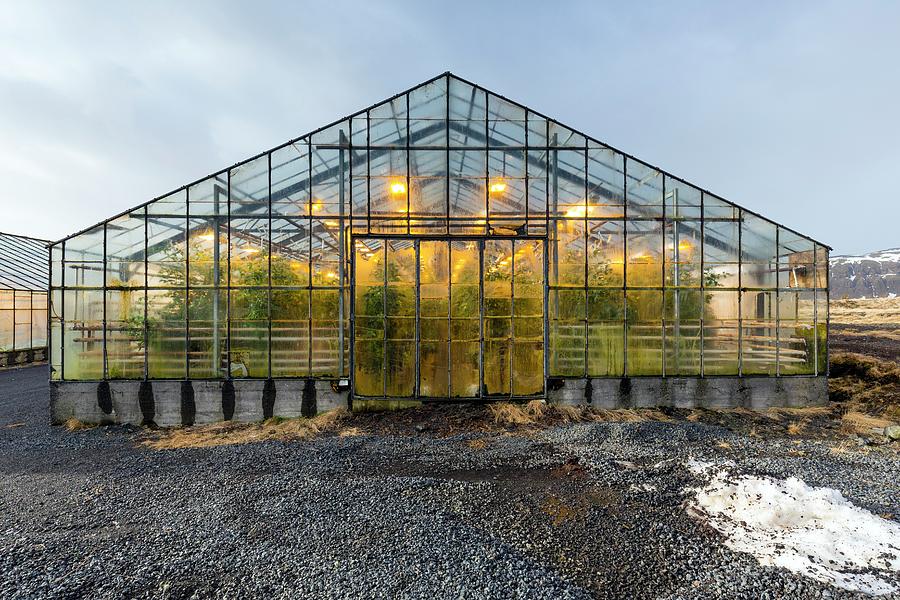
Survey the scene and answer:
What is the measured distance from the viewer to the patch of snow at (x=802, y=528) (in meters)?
4.23

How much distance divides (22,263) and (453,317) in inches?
1026

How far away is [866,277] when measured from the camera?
166 metres

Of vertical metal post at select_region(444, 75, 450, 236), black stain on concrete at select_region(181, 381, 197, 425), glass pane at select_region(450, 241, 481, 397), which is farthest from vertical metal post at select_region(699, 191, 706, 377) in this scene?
black stain on concrete at select_region(181, 381, 197, 425)

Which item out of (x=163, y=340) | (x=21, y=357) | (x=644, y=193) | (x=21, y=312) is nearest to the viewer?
(x=163, y=340)

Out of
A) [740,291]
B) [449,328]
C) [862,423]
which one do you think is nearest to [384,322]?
[449,328]

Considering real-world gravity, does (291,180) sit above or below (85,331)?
above

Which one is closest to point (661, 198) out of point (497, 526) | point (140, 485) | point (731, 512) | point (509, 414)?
point (509, 414)

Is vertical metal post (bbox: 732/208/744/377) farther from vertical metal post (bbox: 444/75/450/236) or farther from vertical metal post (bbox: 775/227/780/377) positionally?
vertical metal post (bbox: 444/75/450/236)

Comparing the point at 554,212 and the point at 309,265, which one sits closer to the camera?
the point at 309,265

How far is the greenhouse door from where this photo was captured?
10.3 m

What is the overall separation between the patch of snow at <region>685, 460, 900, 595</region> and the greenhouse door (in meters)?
5.00

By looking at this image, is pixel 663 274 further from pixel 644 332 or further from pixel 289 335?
pixel 289 335

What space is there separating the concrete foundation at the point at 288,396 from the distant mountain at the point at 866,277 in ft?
630

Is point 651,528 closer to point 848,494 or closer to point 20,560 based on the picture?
point 848,494
